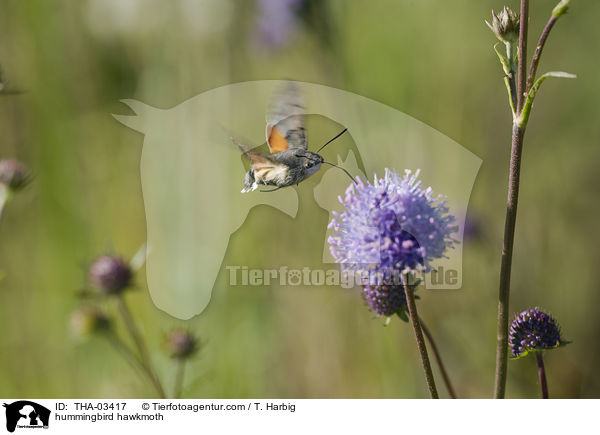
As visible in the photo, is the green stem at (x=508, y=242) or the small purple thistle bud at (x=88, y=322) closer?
the green stem at (x=508, y=242)

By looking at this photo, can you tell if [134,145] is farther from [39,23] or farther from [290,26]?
[290,26]

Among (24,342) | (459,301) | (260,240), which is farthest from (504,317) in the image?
(24,342)

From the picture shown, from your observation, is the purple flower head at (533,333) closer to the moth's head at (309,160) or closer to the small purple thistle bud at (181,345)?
the moth's head at (309,160)

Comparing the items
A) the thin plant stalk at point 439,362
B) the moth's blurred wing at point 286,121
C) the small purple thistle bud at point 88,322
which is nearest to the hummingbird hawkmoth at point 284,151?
the moth's blurred wing at point 286,121

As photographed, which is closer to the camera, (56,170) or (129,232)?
(56,170)

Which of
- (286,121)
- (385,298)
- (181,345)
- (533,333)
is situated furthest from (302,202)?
(533,333)
